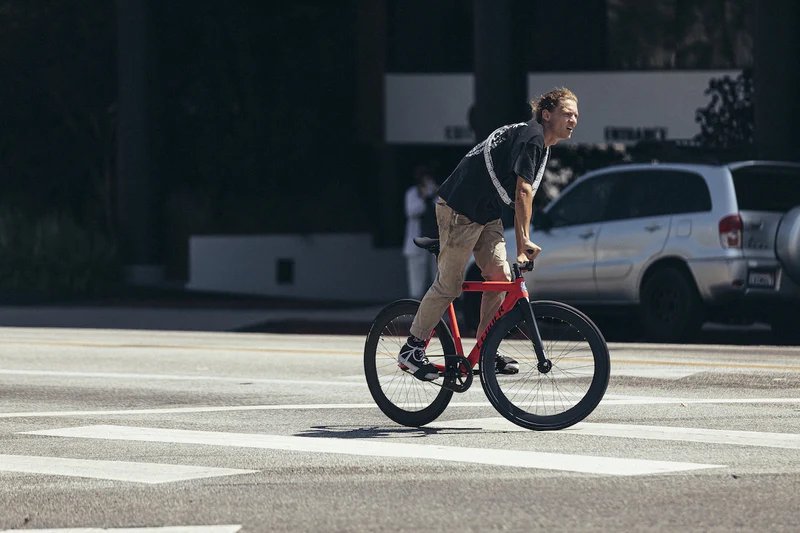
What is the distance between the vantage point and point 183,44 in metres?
28.4

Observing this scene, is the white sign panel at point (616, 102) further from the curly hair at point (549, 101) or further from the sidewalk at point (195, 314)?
the curly hair at point (549, 101)

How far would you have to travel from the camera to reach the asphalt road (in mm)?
7141

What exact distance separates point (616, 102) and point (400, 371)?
59.0 feet

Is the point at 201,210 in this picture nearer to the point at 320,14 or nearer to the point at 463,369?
the point at 320,14

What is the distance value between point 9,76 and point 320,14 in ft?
16.6

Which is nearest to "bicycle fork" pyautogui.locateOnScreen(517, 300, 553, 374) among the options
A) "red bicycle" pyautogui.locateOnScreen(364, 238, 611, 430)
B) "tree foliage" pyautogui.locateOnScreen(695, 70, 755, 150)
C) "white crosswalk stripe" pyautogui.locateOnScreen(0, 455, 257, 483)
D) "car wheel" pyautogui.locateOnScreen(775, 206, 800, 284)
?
"red bicycle" pyautogui.locateOnScreen(364, 238, 611, 430)

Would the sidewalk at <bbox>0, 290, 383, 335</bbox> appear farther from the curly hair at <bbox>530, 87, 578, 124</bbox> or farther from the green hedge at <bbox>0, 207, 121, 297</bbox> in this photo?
the curly hair at <bbox>530, 87, 578, 124</bbox>

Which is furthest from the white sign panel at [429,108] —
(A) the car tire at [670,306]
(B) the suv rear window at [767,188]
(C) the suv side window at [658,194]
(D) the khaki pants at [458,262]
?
(D) the khaki pants at [458,262]

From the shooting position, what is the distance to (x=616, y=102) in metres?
27.6

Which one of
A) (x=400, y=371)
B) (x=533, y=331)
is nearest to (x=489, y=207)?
(x=533, y=331)

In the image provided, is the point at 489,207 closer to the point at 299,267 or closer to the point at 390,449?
the point at 390,449

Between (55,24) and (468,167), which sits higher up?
(55,24)

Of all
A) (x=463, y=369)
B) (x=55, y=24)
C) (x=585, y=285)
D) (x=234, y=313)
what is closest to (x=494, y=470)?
(x=463, y=369)

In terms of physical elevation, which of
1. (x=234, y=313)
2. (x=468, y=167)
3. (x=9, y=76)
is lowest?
(x=234, y=313)
